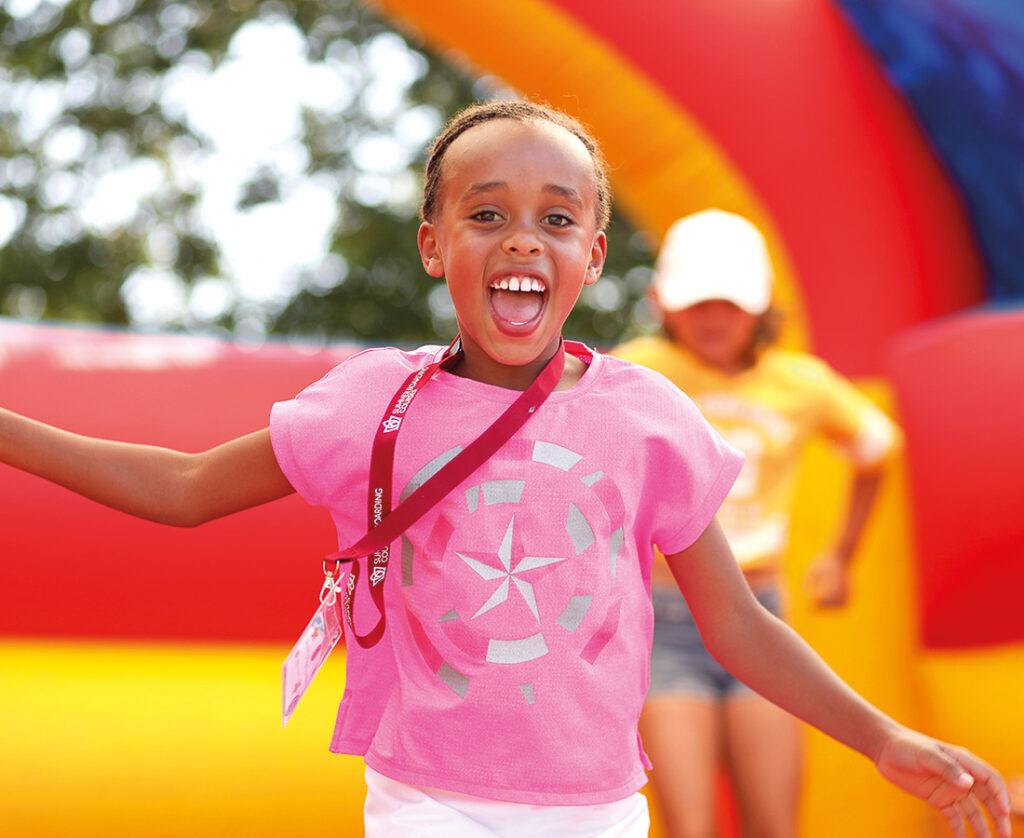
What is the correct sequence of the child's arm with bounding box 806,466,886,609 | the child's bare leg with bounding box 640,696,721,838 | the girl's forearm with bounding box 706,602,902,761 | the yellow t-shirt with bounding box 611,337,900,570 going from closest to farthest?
the girl's forearm with bounding box 706,602,902,761
the child's bare leg with bounding box 640,696,721,838
the yellow t-shirt with bounding box 611,337,900,570
the child's arm with bounding box 806,466,886,609

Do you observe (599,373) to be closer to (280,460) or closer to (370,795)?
(280,460)

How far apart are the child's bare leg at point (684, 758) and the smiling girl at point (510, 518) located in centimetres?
95

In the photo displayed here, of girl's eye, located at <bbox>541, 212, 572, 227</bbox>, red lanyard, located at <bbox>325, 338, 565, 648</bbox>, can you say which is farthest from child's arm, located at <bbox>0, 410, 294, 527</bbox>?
girl's eye, located at <bbox>541, 212, 572, 227</bbox>

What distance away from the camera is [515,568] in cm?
111

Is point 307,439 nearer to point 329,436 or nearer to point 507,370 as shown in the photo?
point 329,436

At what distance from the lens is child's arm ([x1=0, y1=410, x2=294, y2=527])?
3.85 ft

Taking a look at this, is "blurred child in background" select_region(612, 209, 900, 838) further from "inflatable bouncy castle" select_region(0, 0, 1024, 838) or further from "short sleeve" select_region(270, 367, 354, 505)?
"short sleeve" select_region(270, 367, 354, 505)

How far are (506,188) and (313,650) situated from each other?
485 mm

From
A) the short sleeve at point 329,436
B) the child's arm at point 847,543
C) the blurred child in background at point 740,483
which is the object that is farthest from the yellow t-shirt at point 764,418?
the short sleeve at point 329,436

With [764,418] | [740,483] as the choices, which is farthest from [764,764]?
[764,418]

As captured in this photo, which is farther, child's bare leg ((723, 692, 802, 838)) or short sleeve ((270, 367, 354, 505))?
child's bare leg ((723, 692, 802, 838))

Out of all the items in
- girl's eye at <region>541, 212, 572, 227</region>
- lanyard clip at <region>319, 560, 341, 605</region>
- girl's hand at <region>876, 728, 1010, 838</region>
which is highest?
girl's eye at <region>541, 212, 572, 227</region>

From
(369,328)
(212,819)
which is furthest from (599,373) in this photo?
(369,328)

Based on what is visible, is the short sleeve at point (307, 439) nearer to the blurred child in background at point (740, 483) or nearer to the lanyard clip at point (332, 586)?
the lanyard clip at point (332, 586)
